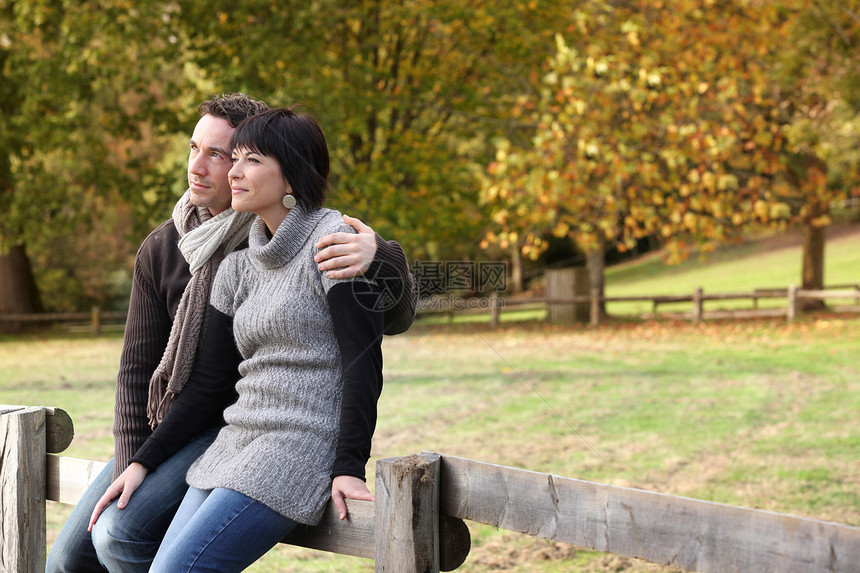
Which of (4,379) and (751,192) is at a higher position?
(751,192)

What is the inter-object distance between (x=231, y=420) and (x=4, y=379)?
9852mm

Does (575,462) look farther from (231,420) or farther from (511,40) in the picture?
(511,40)

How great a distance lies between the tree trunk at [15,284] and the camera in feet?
56.8

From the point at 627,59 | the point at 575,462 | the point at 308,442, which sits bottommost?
the point at 575,462

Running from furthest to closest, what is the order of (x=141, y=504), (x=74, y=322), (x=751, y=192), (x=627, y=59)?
(x=74, y=322) → (x=751, y=192) → (x=627, y=59) → (x=141, y=504)

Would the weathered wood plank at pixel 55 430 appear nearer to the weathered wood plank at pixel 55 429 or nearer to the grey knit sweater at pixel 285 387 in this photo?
the weathered wood plank at pixel 55 429

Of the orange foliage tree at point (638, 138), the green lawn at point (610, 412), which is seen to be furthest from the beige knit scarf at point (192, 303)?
the orange foliage tree at point (638, 138)

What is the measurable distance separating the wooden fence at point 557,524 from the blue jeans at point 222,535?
0.50 ft

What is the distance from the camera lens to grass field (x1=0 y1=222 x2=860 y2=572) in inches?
199

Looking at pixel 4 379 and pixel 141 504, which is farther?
pixel 4 379

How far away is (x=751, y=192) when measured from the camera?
10133 mm

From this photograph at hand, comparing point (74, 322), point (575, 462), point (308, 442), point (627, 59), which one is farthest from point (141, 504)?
point (74, 322)

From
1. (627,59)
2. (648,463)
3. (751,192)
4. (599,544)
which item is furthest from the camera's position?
(751,192)

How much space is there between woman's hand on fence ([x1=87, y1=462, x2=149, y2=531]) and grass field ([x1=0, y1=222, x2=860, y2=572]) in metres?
1.00
